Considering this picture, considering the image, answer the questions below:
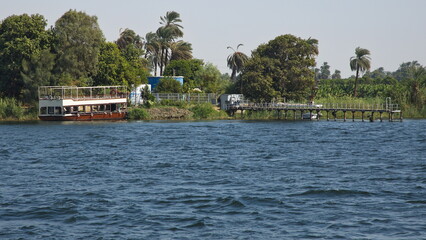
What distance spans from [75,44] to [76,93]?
8.30 m

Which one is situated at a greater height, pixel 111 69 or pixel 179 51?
pixel 179 51

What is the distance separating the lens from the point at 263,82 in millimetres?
108188

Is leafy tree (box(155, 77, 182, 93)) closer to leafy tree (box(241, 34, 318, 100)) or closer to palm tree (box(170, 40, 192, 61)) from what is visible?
leafy tree (box(241, 34, 318, 100))

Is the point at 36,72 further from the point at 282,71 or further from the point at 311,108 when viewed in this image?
the point at 311,108

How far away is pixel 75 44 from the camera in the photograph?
102 meters

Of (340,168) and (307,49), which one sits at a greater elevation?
(307,49)

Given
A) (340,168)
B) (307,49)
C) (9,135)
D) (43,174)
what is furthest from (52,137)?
(307,49)

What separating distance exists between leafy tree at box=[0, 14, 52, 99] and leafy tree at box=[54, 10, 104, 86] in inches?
101

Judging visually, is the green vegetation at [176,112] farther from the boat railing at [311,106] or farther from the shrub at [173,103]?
the boat railing at [311,106]

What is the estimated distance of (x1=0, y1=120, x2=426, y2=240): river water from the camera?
82.6 ft

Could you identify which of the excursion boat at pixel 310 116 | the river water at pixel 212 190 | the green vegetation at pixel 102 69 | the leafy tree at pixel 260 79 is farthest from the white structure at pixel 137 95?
the river water at pixel 212 190

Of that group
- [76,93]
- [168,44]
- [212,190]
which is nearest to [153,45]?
[168,44]

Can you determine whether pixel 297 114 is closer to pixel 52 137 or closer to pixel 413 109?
pixel 413 109

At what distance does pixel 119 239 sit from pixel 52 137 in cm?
4676
